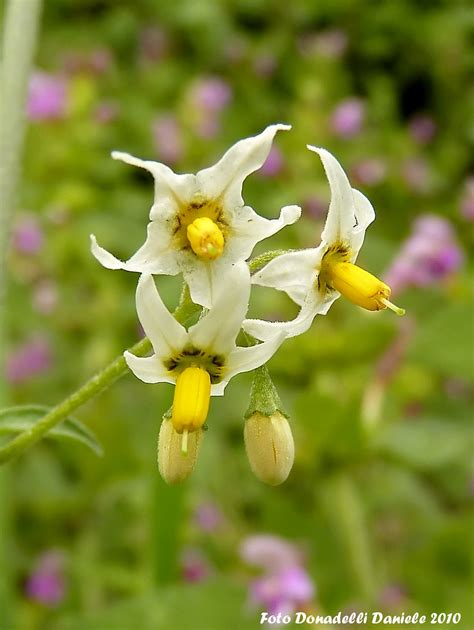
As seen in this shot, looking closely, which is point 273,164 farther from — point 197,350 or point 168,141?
point 197,350

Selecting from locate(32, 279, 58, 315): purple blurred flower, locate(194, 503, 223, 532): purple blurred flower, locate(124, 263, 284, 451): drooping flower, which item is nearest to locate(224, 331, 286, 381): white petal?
locate(124, 263, 284, 451): drooping flower

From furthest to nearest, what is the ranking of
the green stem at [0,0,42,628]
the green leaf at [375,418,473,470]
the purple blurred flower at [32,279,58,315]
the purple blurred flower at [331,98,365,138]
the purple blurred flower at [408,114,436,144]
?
the purple blurred flower at [408,114,436,144]
the purple blurred flower at [331,98,365,138]
the purple blurred flower at [32,279,58,315]
the green leaf at [375,418,473,470]
the green stem at [0,0,42,628]

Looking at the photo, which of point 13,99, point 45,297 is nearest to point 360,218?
point 13,99

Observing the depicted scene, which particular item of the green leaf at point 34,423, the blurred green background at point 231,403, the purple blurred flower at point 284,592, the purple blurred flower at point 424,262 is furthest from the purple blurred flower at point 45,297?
the green leaf at point 34,423

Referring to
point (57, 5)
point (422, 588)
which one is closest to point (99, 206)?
point (422, 588)

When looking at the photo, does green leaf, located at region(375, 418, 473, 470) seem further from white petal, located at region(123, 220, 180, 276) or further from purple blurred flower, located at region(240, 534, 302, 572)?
white petal, located at region(123, 220, 180, 276)

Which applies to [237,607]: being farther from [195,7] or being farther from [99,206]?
[195,7]

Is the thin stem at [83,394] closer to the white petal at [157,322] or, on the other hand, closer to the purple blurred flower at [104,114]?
the white petal at [157,322]
